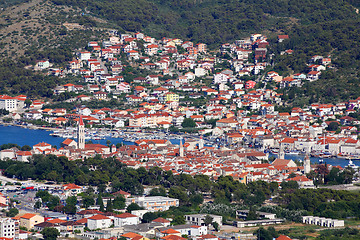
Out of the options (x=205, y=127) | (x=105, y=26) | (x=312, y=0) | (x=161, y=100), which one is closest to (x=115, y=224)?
(x=205, y=127)

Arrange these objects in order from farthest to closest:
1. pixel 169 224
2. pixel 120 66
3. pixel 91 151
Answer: pixel 120 66
pixel 91 151
pixel 169 224

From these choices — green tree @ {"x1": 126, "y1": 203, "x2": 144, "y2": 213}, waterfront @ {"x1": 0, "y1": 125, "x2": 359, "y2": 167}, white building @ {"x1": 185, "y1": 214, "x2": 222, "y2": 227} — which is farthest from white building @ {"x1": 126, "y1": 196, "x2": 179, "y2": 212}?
waterfront @ {"x1": 0, "y1": 125, "x2": 359, "y2": 167}

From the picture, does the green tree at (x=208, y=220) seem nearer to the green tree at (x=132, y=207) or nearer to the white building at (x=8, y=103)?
the green tree at (x=132, y=207)

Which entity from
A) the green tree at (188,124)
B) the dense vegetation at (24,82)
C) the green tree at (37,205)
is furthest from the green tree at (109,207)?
the dense vegetation at (24,82)

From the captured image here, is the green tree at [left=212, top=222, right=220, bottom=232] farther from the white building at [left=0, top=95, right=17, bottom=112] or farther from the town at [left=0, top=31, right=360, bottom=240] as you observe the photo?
the white building at [left=0, top=95, right=17, bottom=112]

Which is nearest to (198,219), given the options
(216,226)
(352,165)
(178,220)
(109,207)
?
(178,220)

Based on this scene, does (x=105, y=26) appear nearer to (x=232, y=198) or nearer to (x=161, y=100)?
(x=161, y=100)

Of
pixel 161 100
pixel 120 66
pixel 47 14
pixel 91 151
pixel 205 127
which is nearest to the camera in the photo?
pixel 91 151
